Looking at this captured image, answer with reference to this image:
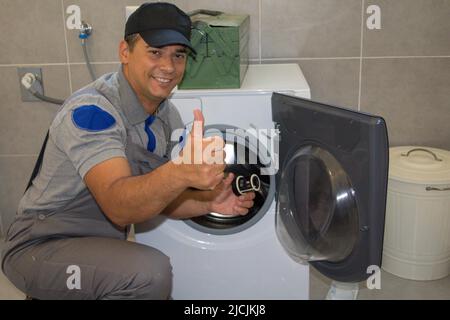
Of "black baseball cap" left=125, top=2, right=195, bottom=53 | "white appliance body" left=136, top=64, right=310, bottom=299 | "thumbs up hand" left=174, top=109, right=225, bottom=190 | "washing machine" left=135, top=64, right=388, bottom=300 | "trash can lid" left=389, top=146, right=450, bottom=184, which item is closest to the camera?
"thumbs up hand" left=174, top=109, right=225, bottom=190

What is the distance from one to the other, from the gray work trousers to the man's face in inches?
17.2

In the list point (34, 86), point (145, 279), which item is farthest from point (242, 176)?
point (34, 86)

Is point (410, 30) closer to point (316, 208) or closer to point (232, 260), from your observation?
point (316, 208)

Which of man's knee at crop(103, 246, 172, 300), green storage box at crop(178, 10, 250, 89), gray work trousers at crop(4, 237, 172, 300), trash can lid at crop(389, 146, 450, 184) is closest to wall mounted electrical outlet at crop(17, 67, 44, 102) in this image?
green storage box at crop(178, 10, 250, 89)

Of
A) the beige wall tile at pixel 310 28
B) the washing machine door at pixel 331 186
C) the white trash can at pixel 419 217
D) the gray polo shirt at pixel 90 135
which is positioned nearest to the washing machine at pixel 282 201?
the washing machine door at pixel 331 186

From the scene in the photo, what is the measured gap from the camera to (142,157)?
4.92 feet

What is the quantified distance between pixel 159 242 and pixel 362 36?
3.97 feet

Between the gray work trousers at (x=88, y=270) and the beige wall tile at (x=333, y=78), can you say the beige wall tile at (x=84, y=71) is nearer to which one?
the beige wall tile at (x=333, y=78)

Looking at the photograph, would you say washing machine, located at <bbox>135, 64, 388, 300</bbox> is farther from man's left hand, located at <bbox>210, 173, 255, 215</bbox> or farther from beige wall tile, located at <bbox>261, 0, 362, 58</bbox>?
beige wall tile, located at <bbox>261, 0, 362, 58</bbox>

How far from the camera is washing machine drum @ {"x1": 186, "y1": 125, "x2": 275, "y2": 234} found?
→ 5.50 feet

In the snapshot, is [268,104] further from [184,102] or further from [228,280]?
[228,280]

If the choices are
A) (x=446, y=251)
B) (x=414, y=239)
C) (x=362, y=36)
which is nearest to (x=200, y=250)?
(x=414, y=239)

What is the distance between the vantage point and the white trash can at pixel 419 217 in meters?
1.99

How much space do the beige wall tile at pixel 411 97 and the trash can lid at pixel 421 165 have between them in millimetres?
121
